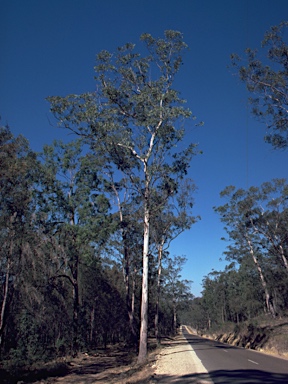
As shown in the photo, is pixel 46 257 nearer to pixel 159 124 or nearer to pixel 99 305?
pixel 159 124

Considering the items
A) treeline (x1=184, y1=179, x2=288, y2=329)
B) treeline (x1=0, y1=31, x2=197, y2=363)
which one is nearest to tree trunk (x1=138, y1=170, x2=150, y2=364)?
treeline (x1=0, y1=31, x2=197, y2=363)

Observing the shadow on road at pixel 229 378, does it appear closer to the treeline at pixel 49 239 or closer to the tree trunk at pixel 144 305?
the tree trunk at pixel 144 305

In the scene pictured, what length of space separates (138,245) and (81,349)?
34.9 feet

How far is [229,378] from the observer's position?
11953 millimetres

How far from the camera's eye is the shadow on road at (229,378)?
436 inches

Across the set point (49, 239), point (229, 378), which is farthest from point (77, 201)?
point (229, 378)

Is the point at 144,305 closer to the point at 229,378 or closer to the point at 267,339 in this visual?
the point at 229,378

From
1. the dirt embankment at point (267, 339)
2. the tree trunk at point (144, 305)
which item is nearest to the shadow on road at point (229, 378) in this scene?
the tree trunk at point (144, 305)

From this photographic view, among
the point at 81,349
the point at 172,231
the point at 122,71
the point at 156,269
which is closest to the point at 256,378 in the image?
the point at 122,71

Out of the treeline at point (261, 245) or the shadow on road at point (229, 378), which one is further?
the treeline at point (261, 245)

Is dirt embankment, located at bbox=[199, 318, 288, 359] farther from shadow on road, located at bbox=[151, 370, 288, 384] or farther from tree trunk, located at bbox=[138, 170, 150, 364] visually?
shadow on road, located at bbox=[151, 370, 288, 384]

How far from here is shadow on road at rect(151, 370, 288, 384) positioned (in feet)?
36.3

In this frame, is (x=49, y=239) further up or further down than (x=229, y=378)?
further up

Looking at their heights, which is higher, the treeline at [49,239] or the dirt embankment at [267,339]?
the treeline at [49,239]
